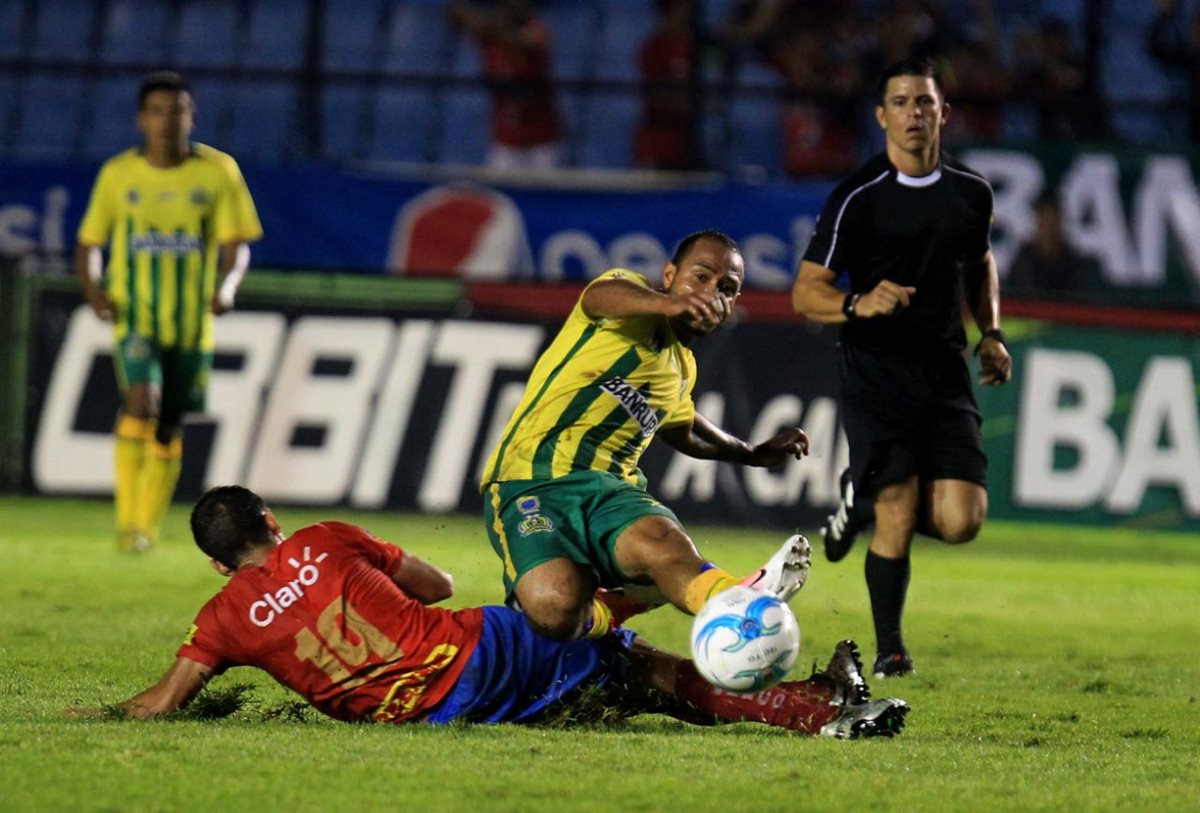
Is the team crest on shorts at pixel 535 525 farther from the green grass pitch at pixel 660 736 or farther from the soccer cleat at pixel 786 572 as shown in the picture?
the soccer cleat at pixel 786 572

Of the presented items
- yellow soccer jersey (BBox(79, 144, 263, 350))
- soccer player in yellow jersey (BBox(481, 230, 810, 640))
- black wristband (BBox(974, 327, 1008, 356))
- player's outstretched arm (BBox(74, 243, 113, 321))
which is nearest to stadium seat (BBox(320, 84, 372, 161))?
yellow soccer jersey (BBox(79, 144, 263, 350))

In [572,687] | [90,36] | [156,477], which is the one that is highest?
[90,36]

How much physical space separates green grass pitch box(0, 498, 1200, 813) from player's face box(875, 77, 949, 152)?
6.42ft

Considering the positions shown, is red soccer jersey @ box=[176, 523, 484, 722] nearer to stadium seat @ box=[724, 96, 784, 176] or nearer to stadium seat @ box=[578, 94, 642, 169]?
stadium seat @ box=[578, 94, 642, 169]

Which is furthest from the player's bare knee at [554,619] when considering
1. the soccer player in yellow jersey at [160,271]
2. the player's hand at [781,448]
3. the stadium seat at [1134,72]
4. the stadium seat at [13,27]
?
the stadium seat at [13,27]

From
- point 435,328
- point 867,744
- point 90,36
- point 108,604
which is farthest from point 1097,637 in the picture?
point 90,36

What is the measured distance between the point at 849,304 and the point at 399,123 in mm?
10668

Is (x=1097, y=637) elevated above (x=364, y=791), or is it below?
Result: below

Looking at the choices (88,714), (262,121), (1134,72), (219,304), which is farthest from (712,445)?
(1134,72)

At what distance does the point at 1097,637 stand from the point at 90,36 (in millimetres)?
11488

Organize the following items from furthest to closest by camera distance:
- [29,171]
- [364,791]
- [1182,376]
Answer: [29,171] < [1182,376] < [364,791]

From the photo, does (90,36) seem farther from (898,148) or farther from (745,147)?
(898,148)

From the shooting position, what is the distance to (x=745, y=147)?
17172mm

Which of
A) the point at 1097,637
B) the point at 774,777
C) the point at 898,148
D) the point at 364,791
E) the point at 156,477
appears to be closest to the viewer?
the point at 364,791
